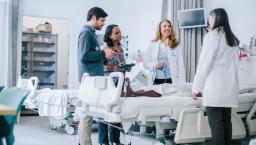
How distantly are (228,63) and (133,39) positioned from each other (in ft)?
13.6

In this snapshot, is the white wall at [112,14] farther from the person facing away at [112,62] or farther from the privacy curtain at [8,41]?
the person facing away at [112,62]

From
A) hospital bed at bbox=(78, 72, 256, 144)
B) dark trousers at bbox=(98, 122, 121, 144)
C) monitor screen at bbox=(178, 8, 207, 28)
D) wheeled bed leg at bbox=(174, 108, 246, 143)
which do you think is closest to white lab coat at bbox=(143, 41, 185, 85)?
hospital bed at bbox=(78, 72, 256, 144)

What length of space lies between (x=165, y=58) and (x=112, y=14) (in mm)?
4122

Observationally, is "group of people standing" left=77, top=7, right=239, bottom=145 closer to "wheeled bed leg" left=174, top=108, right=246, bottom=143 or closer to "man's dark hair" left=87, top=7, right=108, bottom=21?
"man's dark hair" left=87, top=7, right=108, bottom=21

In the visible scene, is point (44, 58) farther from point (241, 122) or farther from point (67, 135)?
point (241, 122)

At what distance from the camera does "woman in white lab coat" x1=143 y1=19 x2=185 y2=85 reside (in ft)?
12.0

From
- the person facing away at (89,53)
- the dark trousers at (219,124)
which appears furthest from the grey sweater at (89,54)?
the dark trousers at (219,124)

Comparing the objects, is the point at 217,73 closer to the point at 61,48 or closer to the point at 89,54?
the point at 89,54

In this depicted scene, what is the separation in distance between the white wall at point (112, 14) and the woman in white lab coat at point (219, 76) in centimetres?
341

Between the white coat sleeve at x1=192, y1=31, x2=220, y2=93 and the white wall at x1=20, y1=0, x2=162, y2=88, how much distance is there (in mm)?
3427

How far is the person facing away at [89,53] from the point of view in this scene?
3.24 m

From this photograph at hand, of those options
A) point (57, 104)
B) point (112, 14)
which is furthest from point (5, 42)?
point (57, 104)

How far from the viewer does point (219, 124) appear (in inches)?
108

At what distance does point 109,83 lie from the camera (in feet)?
9.40
